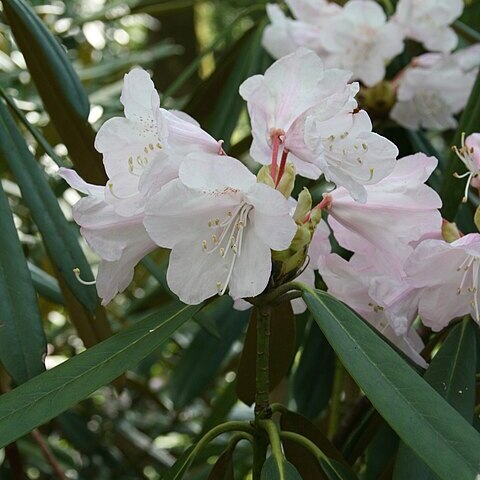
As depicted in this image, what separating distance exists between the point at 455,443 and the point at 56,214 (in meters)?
0.43

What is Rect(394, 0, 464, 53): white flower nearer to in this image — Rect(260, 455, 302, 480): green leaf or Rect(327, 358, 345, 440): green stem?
Rect(327, 358, 345, 440): green stem

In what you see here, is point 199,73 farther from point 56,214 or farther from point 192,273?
point 192,273

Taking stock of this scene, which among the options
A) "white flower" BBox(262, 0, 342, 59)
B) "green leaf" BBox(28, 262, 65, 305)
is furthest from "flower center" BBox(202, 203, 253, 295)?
"white flower" BBox(262, 0, 342, 59)

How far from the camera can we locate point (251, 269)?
67 centimetres

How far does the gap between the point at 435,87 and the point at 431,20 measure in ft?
0.29

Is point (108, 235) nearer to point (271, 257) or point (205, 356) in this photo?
point (271, 257)

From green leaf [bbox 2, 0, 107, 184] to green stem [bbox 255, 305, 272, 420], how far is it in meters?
0.29

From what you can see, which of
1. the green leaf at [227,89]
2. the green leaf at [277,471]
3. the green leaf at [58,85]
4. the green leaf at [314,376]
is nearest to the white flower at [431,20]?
the green leaf at [227,89]

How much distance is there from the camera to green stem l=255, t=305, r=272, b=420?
27.7 inches

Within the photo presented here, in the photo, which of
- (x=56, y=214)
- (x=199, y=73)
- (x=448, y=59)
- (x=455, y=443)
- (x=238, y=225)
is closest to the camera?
(x=455, y=443)

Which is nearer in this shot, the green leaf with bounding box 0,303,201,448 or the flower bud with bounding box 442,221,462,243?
the green leaf with bounding box 0,303,201,448

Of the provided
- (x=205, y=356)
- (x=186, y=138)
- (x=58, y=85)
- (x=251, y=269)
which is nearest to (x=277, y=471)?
(x=251, y=269)

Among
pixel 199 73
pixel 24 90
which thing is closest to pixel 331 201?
pixel 24 90

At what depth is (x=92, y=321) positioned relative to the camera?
0.93 metres
